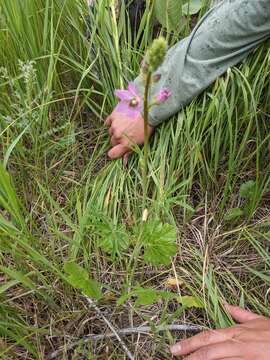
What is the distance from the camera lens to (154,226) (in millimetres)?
1111

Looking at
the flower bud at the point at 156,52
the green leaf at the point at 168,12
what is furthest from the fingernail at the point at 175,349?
the green leaf at the point at 168,12

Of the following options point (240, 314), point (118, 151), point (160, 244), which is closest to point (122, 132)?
point (118, 151)

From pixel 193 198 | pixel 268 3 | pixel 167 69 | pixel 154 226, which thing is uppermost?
pixel 268 3

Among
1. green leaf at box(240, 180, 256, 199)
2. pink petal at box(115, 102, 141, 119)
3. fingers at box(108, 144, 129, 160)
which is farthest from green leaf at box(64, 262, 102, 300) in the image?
green leaf at box(240, 180, 256, 199)

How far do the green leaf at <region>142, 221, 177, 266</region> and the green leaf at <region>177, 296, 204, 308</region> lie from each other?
0.47ft

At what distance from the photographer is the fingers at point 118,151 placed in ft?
4.68

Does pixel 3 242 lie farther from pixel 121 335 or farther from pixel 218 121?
pixel 218 121

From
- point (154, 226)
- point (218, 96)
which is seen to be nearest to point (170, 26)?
point (218, 96)

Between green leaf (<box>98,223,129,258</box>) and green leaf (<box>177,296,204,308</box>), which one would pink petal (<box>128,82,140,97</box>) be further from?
green leaf (<box>177,296,204,308</box>)

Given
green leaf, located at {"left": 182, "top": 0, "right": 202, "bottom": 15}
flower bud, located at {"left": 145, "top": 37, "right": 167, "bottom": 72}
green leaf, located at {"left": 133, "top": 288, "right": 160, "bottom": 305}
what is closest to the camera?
flower bud, located at {"left": 145, "top": 37, "right": 167, "bottom": 72}

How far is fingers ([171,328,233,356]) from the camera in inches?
44.9

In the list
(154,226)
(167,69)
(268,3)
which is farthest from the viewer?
(167,69)

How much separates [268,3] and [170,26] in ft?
0.98

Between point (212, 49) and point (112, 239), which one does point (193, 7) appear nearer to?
point (212, 49)
